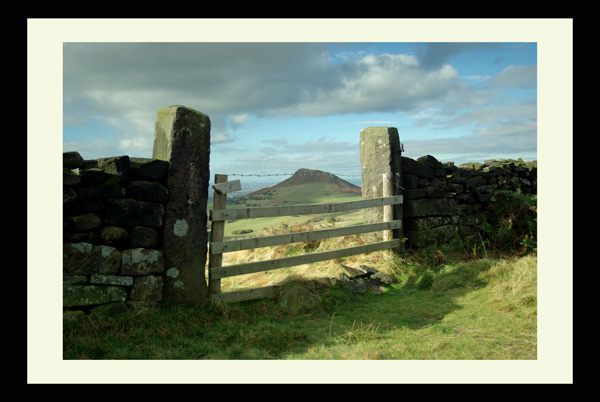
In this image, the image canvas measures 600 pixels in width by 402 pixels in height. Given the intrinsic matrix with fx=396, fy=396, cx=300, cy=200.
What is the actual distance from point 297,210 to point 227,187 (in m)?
1.21

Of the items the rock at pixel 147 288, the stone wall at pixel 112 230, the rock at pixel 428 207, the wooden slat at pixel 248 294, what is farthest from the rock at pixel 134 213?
the rock at pixel 428 207

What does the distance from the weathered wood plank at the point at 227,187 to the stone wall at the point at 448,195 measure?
390cm

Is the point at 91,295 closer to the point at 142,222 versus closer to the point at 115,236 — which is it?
the point at 115,236

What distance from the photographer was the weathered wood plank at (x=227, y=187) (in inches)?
218

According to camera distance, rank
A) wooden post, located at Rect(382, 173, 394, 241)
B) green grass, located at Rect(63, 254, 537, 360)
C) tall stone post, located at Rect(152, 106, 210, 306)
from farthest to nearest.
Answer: wooden post, located at Rect(382, 173, 394, 241), tall stone post, located at Rect(152, 106, 210, 306), green grass, located at Rect(63, 254, 537, 360)

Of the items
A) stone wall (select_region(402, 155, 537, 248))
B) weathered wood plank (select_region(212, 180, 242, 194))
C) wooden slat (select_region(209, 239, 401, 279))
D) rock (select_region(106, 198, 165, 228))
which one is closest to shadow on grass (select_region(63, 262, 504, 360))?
wooden slat (select_region(209, 239, 401, 279))

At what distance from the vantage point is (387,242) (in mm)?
7723

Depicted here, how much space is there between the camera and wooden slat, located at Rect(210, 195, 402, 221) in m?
5.48

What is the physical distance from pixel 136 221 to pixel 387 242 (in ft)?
15.4

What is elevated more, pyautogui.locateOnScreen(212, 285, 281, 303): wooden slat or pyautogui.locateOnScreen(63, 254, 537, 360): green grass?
pyautogui.locateOnScreen(212, 285, 281, 303): wooden slat

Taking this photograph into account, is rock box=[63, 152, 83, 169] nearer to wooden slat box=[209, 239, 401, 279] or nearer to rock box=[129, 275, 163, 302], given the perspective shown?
rock box=[129, 275, 163, 302]

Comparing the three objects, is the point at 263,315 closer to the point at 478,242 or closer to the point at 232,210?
the point at 232,210

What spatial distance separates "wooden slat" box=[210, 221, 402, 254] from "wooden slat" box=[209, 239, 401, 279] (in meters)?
0.26

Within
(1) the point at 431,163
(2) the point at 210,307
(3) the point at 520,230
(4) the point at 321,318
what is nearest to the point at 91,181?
(2) the point at 210,307
